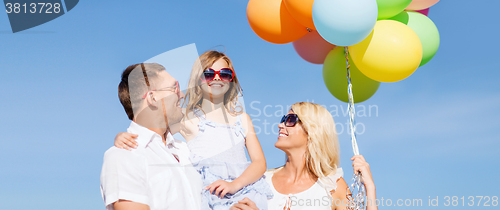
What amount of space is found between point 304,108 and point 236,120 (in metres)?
0.97

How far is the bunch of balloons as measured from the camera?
10.1ft

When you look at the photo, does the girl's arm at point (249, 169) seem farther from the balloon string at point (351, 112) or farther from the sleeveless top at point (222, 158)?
the balloon string at point (351, 112)

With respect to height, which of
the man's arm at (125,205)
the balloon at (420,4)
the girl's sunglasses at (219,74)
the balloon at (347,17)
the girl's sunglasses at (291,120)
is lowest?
the man's arm at (125,205)

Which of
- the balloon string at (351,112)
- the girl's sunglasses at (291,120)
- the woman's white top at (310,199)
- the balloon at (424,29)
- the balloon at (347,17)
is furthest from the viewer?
the girl's sunglasses at (291,120)

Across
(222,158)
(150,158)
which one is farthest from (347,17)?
(150,158)

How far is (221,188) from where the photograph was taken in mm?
3055

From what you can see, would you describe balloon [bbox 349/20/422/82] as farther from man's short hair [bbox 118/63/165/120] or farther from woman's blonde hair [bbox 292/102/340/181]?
man's short hair [bbox 118/63/165/120]

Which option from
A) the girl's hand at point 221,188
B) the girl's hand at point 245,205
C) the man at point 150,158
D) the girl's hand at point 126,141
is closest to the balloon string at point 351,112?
the girl's hand at point 245,205

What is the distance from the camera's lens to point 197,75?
12.5 feet

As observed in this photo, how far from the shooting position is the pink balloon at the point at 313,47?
405cm

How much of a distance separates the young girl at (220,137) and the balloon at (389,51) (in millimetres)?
1303

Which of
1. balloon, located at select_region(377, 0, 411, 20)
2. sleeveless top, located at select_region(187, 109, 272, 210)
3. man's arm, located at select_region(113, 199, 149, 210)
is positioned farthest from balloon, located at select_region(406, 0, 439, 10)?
man's arm, located at select_region(113, 199, 149, 210)

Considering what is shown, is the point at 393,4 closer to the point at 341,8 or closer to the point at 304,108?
the point at 341,8

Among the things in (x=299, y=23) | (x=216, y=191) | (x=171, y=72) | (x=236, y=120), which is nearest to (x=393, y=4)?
(x=299, y=23)
